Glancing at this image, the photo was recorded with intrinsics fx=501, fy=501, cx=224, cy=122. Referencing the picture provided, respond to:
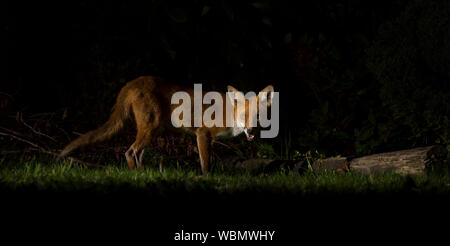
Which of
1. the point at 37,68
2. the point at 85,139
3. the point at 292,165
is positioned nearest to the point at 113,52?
the point at 37,68

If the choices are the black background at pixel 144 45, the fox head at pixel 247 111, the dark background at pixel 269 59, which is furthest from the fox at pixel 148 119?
the black background at pixel 144 45

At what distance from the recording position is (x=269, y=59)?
917cm

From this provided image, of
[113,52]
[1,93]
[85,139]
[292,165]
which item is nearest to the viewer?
[85,139]

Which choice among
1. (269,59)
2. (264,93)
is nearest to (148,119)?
(264,93)

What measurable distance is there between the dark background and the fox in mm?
1362

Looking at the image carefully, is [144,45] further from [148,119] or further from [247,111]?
[247,111]

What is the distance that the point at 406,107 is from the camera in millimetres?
7883

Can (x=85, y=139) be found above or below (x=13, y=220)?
above

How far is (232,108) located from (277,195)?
2.63 m

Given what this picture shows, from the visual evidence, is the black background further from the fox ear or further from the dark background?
the fox ear

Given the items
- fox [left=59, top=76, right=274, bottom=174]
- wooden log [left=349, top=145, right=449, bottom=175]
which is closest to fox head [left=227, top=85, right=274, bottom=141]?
fox [left=59, top=76, right=274, bottom=174]

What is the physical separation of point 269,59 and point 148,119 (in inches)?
131

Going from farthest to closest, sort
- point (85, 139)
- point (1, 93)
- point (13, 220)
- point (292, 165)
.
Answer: point (1, 93) < point (292, 165) < point (85, 139) < point (13, 220)
